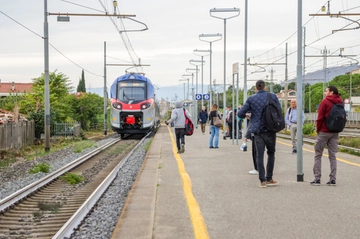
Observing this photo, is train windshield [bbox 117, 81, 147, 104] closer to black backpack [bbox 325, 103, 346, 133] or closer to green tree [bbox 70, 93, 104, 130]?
green tree [bbox 70, 93, 104, 130]

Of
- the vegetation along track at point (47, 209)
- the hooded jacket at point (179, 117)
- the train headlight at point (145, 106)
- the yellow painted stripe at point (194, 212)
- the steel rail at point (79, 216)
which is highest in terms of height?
the train headlight at point (145, 106)

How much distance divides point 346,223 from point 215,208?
181 centimetres

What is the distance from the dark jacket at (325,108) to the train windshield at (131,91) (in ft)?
72.3

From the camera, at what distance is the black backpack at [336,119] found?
9.41m

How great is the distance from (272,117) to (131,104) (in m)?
22.1

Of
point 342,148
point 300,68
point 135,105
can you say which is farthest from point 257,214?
point 135,105

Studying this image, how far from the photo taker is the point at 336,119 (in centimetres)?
941

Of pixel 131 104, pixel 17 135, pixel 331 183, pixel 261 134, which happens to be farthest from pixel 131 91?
pixel 331 183

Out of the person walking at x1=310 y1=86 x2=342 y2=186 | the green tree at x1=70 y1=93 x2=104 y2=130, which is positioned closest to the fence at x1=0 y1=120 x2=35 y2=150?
the person walking at x1=310 y1=86 x2=342 y2=186

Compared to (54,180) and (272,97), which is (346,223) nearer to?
(272,97)

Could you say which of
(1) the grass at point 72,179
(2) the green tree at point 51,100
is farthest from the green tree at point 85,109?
(1) the grass at point 72,179

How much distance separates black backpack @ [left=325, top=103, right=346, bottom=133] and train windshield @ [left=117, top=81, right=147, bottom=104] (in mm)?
22227

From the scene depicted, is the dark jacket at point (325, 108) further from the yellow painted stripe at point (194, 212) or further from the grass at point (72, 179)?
the grass at point (72, 179)

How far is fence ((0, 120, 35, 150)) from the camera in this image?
934 inches
